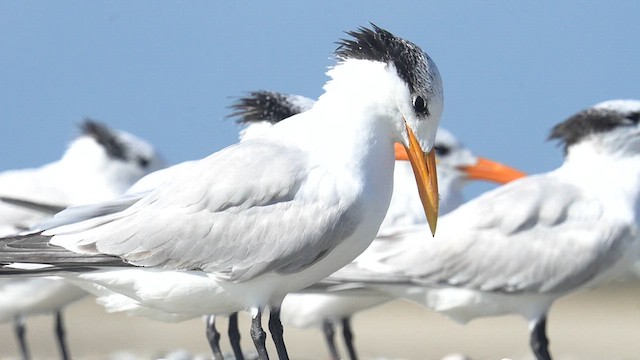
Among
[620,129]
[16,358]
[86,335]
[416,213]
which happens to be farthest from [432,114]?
[86,335]

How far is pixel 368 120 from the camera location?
5398mm

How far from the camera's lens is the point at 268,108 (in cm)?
821

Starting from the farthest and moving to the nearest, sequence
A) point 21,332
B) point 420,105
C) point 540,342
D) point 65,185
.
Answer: point 65,185 < point 21,332 < point 540,342 < point 420,105

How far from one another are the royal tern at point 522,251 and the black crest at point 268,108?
1028 millimetres

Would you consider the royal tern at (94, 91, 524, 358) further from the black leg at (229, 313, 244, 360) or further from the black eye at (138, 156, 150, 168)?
the black eye at (138, 156, 150, 168)

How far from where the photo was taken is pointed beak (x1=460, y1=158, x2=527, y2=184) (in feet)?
31.9

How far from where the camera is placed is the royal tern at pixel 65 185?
8.84m

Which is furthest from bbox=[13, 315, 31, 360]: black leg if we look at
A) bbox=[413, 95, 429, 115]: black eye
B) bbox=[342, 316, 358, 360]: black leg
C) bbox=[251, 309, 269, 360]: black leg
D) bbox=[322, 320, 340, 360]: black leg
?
bbox=[413, 95, 429, 115]: black eye

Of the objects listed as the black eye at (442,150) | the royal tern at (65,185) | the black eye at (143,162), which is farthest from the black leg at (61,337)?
the black eye at (442,150)

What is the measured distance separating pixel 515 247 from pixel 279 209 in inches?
94.6

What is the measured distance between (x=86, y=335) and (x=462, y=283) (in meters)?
8.50

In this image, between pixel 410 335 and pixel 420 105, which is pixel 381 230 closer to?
pixel 420 105

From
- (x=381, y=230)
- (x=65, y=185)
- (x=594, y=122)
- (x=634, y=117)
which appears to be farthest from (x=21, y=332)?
(x=634, y=117)

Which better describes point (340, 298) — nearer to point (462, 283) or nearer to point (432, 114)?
point (462, 283)
